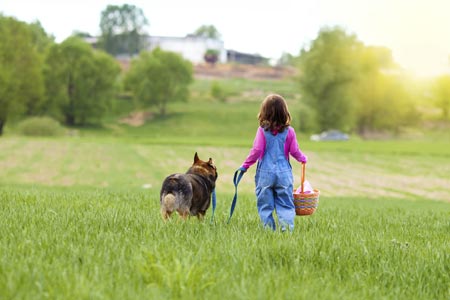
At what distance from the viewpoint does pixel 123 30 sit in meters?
162

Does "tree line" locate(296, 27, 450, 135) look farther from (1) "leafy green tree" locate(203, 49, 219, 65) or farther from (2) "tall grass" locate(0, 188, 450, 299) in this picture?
(1) "leafy green tree" locate(203, 49, 219, 65)

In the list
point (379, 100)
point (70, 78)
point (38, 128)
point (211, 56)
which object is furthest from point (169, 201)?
point (211, 56)

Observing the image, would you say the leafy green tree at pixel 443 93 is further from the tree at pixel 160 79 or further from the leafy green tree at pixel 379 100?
the tree at pixel 160 79

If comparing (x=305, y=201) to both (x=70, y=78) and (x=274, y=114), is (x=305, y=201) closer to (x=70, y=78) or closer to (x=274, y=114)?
(x=274, y=114)

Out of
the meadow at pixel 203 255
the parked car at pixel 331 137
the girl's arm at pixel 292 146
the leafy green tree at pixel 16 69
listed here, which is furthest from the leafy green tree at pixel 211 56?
the girl's arm at pixel 292 146

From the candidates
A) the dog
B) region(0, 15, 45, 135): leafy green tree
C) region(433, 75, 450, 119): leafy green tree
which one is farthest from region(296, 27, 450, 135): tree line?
the dog

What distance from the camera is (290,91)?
139 metres

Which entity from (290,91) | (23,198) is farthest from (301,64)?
(23,198)

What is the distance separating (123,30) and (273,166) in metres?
161

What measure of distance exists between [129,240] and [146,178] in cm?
2216

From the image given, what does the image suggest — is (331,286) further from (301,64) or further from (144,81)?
(144,81)

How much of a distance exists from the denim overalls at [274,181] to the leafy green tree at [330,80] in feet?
244

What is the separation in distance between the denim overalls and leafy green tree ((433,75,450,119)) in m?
114

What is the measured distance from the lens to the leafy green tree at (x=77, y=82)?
87.9 meters
